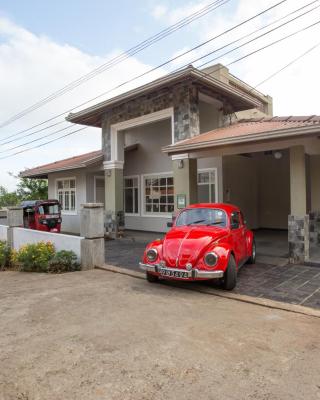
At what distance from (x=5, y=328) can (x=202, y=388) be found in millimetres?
2731

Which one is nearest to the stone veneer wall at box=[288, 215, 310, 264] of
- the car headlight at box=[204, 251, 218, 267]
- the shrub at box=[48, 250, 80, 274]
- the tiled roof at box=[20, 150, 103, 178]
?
the car headlight at box=[204, 251, 218, 267]

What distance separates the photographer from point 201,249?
5.57 metres

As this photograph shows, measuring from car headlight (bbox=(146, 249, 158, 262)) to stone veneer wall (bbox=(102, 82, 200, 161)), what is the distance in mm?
5577

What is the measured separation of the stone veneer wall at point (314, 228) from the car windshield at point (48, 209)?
10.2m

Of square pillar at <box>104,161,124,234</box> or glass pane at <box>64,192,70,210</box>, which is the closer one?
square pillar at <box>104,161,124,234</box>

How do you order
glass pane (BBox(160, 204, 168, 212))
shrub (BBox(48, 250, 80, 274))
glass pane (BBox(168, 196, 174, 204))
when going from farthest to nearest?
glass pane (BBox(160, 204, 168, 212)), glass pane (BBox(168, 196, 174, 204)), shrub (BBox(48, 250, 80, 274))

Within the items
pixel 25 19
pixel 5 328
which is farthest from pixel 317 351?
pixel 25 19

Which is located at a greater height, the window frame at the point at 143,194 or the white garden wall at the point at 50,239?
the window frame at the point at 143,194

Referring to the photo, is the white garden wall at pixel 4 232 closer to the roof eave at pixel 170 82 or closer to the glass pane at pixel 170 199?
the roof eave at pixel 170 82

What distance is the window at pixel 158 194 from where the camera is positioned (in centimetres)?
1382

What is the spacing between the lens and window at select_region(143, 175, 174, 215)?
45.3ft

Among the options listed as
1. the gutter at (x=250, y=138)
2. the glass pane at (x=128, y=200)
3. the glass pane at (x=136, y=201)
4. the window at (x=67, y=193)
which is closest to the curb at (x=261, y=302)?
the gutter at (x=250, y=138)

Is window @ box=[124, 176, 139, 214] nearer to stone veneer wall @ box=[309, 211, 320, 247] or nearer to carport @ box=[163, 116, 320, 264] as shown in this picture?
carport @ box=[163, 116, 320, 264]

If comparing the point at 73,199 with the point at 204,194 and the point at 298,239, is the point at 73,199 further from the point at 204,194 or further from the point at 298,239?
the point at 298,239
